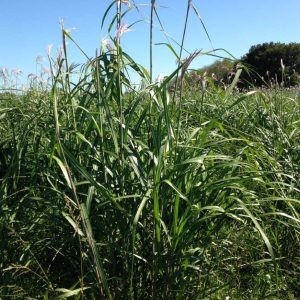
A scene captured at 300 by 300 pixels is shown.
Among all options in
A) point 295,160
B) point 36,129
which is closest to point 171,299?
point 36,129

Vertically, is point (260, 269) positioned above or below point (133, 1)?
below

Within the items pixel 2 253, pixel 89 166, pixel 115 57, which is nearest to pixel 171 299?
pixel 89 166

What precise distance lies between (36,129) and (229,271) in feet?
3.96

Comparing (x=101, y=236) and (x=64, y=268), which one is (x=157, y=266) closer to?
(x=101, y=236)

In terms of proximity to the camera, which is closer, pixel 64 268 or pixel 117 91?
pixel 117 91

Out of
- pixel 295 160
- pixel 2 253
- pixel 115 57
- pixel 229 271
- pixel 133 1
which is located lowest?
pixel 229 271

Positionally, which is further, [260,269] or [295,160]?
[295,160]

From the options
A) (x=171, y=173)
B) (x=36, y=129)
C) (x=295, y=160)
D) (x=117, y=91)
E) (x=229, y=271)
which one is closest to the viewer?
(x=171, y=173)

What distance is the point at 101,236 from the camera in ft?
5.66

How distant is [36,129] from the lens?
2307mm

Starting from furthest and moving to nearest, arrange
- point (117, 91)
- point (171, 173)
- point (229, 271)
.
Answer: point (229, 271), point (117, 91), point (171, 173)

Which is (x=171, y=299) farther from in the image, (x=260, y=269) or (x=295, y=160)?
(x=295, y=160)

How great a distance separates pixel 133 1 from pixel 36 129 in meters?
0.89

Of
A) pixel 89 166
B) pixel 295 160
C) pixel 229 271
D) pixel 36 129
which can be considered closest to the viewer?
pixel 89 166
